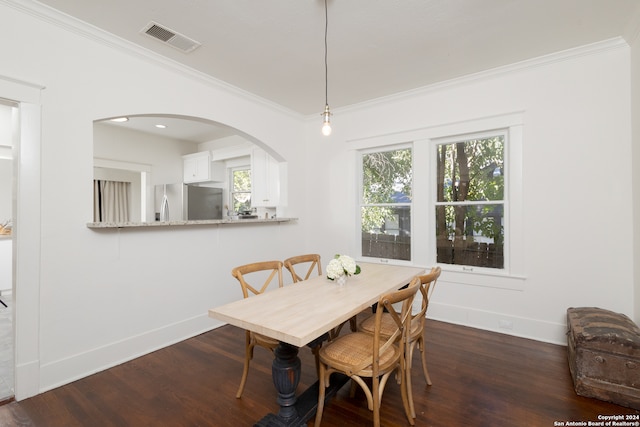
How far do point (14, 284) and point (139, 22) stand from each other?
2.10 m

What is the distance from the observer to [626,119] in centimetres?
267

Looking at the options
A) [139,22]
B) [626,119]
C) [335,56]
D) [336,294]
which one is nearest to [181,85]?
[139,22]

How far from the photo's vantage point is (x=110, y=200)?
5.26m

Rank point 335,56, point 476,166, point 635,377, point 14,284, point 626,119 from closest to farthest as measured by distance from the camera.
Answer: point 635,377 → point 14,284 → point 626,119 → point 335,56 → point 476,166

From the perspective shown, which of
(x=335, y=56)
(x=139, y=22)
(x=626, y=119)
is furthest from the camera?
(x=335, y=56)

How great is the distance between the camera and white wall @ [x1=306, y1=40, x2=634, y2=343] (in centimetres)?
270

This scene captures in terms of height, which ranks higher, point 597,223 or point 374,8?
point 374,8

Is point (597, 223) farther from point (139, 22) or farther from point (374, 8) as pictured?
point (139, 22)

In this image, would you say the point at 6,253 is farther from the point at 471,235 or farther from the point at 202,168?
the point at 471,235

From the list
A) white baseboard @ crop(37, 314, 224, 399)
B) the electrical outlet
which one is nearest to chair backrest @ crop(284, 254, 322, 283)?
white baseboard @ crop(37, 314, 224, 399)

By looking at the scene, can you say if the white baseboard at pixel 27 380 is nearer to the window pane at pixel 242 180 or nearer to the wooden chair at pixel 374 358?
the wooden chair at pixel 374 358

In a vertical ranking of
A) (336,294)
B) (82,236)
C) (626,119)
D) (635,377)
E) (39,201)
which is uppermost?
(626,119)

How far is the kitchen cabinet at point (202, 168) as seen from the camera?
5.64m

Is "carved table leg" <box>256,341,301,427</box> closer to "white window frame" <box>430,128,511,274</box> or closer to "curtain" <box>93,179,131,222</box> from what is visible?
"white window frame" <box>430,128,511,274</box>
